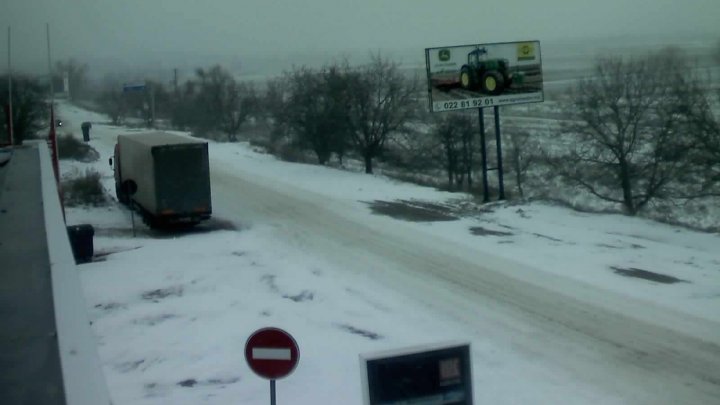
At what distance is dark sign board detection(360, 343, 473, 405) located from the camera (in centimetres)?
524

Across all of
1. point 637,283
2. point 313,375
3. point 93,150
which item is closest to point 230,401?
point 313,375

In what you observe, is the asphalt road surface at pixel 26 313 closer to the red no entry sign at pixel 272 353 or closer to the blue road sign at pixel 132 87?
the red no entry sign at pixel 272 353

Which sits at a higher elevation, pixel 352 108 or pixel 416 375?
pixel 352 108

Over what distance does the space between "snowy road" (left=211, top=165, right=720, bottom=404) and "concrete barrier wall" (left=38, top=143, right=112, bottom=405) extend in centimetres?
585

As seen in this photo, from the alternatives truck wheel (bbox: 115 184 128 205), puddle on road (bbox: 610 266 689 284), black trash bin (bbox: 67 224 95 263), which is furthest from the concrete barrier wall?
truck wheel (bbox: 115 184 128 205)

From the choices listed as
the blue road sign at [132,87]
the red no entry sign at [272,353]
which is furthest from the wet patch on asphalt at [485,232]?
the blue road sign at [132,87]

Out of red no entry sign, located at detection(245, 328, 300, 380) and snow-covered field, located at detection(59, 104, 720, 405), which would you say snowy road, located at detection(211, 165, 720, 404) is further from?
red no entry sign, located at detection(245, 328, 300, 380)

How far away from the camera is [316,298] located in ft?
49.0

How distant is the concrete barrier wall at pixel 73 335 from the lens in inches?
207

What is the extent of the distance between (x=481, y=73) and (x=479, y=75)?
10 cm

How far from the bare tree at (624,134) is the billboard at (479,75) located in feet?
26.9

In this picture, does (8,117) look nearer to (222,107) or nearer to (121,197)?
(121,197)

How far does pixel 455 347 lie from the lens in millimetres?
5383

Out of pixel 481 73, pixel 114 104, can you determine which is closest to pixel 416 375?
pixel 481 73
